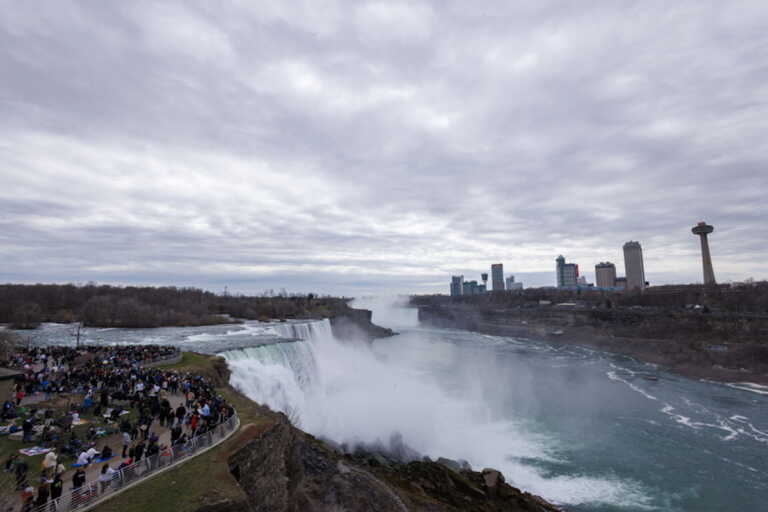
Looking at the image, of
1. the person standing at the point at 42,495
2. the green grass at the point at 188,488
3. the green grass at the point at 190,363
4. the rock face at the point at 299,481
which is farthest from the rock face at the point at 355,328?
the person standing at the point at 42,495

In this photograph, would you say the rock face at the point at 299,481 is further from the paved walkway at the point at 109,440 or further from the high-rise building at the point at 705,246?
the high-rise building at the point at 705,246

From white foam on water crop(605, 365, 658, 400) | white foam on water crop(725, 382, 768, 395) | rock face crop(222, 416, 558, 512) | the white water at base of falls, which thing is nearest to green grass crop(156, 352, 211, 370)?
the white water at base of falls

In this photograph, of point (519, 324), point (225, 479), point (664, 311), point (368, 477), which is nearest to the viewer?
point (225, 479)

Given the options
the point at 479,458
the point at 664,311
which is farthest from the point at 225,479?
the point at 664,311

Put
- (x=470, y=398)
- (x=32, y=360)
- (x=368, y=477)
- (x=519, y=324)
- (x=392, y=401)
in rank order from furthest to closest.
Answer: (x=519, y=324) < (x=470, y=398) < (x=392, y=401) < (x=32, y=360) < (x=368, y=477)

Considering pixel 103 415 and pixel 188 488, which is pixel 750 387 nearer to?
pixel 188 488

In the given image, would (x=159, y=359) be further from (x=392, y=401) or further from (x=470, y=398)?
(x=470, y=398)

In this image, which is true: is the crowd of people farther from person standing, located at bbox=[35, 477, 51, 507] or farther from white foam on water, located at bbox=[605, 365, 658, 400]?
white foam on water, located at bbox=[605, 365, 658, 400]
